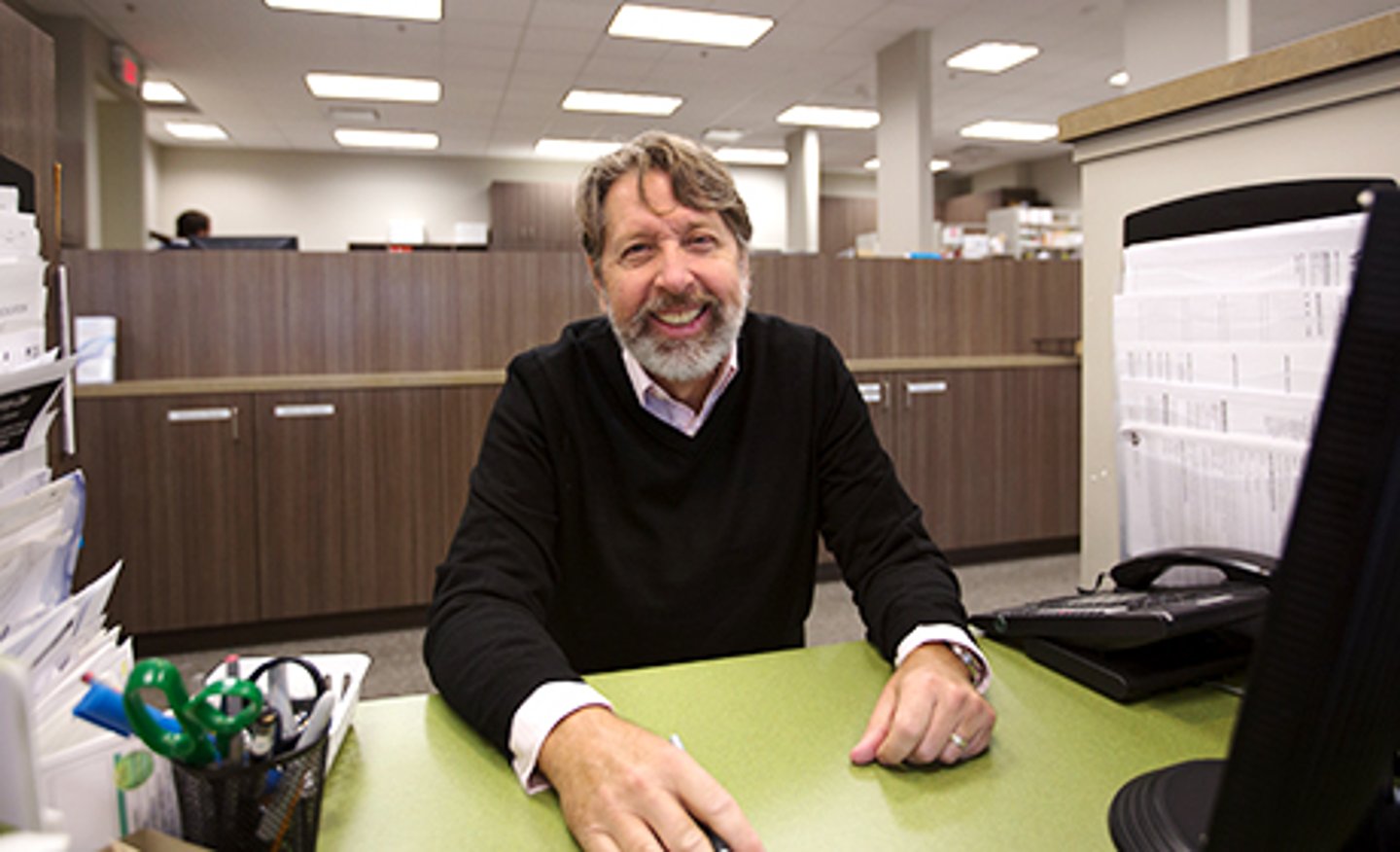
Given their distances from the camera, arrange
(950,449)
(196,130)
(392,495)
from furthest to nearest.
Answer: (196,130) < (950,449) < (392,495)

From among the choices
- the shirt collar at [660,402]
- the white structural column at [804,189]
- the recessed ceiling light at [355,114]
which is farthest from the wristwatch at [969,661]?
the white structural column at [804,189]

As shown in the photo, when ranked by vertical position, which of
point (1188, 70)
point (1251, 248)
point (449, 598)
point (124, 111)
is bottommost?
point (449, 598)

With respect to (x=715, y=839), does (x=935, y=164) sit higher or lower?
higher

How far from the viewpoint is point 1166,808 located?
0.62m

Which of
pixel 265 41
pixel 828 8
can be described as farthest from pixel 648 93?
pixel 265 41

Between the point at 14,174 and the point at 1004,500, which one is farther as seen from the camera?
the point at 1004,500

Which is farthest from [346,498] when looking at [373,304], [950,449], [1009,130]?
[1009,130]

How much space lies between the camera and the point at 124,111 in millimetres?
7113

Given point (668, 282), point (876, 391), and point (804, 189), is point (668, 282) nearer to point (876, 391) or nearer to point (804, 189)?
point (876, 391)

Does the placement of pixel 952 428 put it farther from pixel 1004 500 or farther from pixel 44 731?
pixel 44 731

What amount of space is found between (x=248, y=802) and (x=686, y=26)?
6185 millimetres

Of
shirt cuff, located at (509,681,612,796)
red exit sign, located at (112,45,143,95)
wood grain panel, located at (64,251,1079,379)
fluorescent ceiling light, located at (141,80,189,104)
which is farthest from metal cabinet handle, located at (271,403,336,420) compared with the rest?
fluorescent ceiling light, located at (141,80,189,104)

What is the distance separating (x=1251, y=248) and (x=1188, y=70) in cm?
463

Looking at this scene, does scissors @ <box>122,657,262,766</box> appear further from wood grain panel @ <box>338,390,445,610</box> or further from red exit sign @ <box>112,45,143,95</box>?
red exit sign @ <box>112,45,143,95</box>
